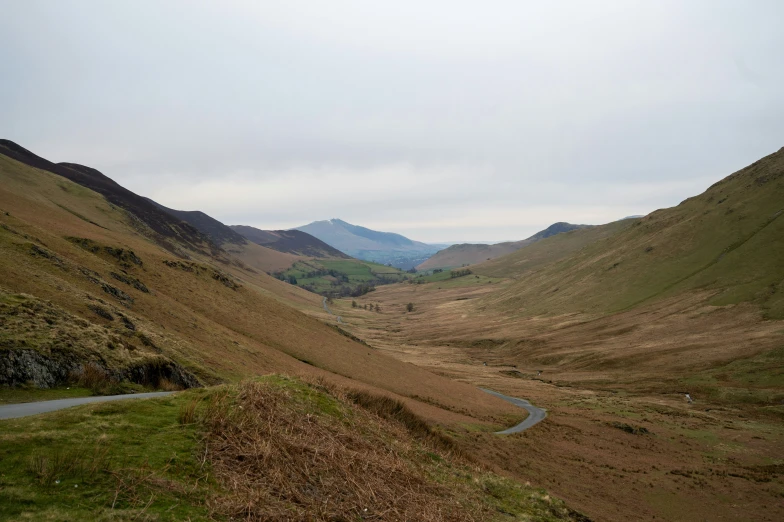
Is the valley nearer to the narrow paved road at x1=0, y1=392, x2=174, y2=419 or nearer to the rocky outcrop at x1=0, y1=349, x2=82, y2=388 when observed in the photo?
the rocky outcrop at x1=0, y1=349, x2=82, y2=388

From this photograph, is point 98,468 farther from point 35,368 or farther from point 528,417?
point 528,417

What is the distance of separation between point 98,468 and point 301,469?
498 centimetres

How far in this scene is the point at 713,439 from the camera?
183 ft

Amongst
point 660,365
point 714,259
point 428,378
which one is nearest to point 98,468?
point 428,378

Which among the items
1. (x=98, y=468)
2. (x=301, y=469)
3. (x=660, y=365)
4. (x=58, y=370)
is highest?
(x=98, y=468)

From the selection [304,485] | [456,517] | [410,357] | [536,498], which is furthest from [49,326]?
[410,357]

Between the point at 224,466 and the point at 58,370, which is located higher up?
the point at 224,466

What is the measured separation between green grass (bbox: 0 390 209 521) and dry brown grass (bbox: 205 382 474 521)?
33.0 inches

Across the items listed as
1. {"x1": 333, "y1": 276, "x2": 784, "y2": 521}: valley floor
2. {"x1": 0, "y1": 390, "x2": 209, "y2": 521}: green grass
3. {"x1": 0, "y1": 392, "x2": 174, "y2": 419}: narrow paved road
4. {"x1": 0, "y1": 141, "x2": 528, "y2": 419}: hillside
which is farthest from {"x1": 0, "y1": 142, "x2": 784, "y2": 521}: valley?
{"x1": 0, "y1": 392, "x2": 174, "y2": 419}: narrow paved road

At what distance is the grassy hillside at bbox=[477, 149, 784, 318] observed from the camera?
433ft

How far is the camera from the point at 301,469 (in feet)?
41.7

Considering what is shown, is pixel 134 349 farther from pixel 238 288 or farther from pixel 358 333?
pixel 358 333

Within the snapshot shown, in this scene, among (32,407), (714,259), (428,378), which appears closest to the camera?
(32,407)

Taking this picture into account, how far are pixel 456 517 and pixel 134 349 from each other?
21.8m
